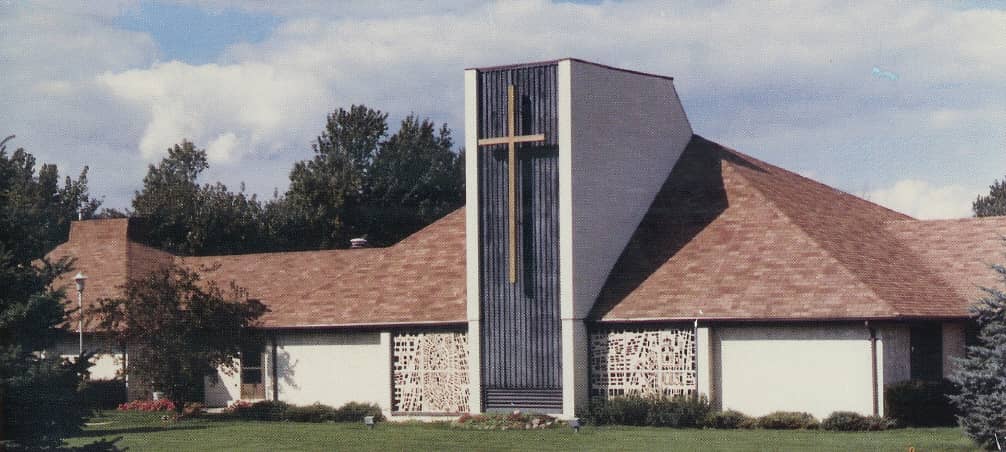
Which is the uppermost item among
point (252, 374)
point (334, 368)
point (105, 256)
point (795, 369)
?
point (105, 256)

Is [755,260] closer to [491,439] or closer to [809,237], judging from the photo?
[809,237]

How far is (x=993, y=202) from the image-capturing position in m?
97.3

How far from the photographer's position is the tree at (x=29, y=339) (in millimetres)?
21141

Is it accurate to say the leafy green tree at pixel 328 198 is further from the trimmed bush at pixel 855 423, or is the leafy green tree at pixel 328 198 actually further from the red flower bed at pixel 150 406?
the trimmed bush at pixel 855 423

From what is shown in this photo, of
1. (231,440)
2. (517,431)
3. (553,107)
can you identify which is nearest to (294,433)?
(231,440)

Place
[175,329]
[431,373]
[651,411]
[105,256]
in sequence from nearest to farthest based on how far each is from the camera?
[651,411], [431,373], [175,329], [105,256]

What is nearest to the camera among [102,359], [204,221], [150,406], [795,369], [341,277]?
[795,369]

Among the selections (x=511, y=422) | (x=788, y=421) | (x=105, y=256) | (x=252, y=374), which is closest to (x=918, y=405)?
(x=788, y=421)

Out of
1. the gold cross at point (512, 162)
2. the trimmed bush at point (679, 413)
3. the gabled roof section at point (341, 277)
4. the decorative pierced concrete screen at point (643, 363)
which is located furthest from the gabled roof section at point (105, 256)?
the trimmed bush at point (679, 413)

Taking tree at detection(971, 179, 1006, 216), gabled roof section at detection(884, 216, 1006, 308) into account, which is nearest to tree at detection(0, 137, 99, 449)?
gabled roof section at detection(884, 216, 1006, 308)

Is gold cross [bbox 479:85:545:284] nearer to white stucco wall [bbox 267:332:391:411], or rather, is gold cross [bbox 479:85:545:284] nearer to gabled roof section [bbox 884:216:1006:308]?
white stucco wall [bbox 267:332:391:411]

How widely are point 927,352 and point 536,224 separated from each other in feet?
35.8

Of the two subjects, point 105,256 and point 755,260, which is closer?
point 755,260

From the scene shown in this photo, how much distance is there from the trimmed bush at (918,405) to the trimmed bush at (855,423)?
459 millimetres
